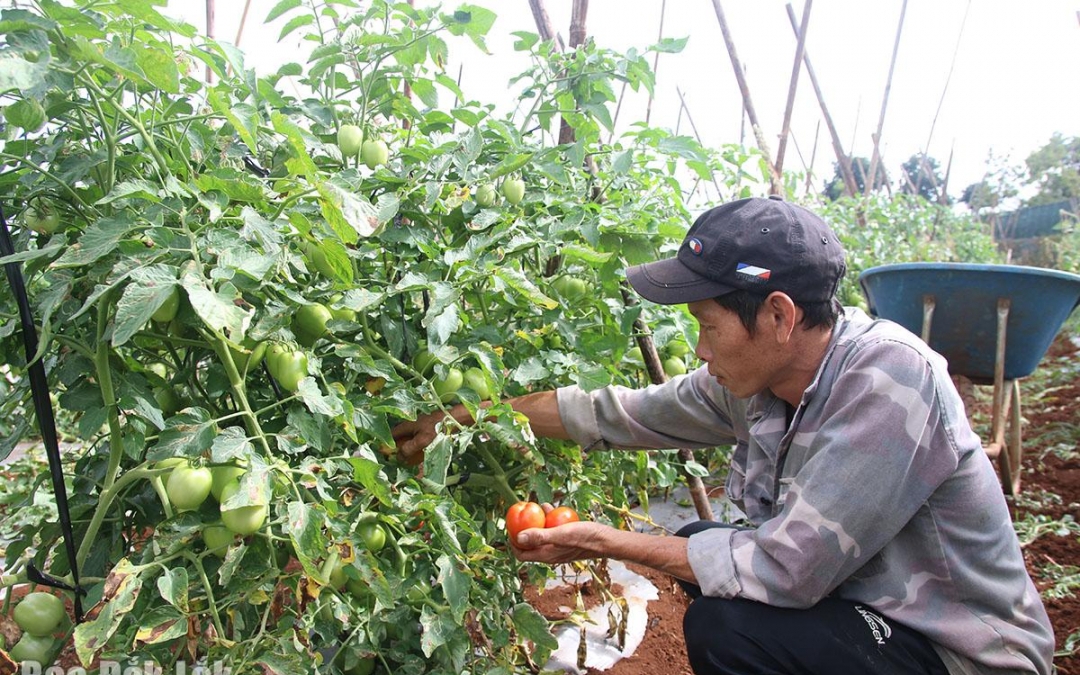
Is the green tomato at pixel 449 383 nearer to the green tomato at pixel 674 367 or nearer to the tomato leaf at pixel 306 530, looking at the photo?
the tomato leaf at pixel 306 530

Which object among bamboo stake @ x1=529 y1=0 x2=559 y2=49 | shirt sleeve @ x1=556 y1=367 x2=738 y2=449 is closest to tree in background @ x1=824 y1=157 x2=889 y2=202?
bamboo stake @ x1=529 y1=0 x2=559 y2=49

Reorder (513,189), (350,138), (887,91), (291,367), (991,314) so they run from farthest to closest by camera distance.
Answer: (887,91)
(991,314)
(513,189)
(350,138)
(291,367)

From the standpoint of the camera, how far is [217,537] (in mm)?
1172

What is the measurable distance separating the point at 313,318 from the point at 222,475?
0.29m

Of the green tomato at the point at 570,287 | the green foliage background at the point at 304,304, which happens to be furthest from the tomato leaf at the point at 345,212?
Answer: the green tomato at the point at 570,287

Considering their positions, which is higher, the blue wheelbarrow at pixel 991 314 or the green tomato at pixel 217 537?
the green tomato at pixel 217 537

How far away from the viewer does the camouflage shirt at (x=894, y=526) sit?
4.07 feet

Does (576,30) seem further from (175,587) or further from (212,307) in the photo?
(175,587)

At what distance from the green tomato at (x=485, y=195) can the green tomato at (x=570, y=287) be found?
0.82 ft

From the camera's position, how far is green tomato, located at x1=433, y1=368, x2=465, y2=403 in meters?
1.42

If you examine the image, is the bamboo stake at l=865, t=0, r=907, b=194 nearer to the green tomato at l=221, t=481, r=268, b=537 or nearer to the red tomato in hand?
the red tomato in hand

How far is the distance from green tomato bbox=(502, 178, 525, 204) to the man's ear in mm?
550

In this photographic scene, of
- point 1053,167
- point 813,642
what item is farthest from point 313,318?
point 1053,167

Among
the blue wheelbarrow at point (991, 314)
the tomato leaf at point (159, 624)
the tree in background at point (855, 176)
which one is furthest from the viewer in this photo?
the tree in background at point (855, 176)
